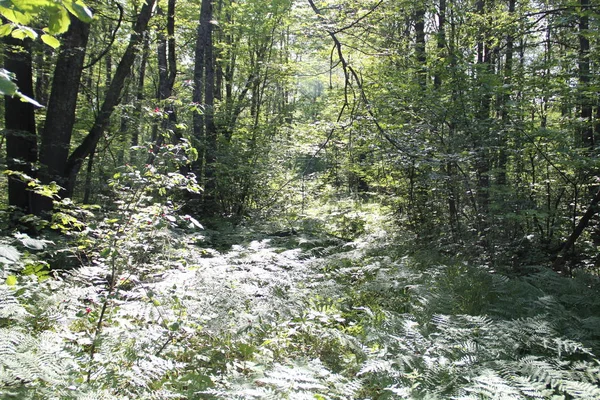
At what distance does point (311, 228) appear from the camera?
855 cm

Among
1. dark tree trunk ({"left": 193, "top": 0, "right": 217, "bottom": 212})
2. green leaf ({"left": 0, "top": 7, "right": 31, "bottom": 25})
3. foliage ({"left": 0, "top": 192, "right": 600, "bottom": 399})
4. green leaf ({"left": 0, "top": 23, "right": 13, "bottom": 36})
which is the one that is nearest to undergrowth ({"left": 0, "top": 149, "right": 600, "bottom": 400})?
foliage ({"left": 0, "top": 192, "right": 600, "bottom": 399})

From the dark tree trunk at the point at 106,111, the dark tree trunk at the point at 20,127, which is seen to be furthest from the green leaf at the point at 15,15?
the dark tree trunk at the point at 20,127

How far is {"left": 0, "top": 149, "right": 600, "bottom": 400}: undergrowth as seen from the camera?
2201mm

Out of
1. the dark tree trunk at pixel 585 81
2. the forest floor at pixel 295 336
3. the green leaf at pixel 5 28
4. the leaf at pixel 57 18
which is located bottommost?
the forest floor at pixel 295 336

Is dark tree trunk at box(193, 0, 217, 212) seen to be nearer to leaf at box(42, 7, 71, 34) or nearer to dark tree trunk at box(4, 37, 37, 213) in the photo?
dark tree trunk at box(4, 37, 37, 213)

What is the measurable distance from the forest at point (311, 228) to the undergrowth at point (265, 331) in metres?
0.03

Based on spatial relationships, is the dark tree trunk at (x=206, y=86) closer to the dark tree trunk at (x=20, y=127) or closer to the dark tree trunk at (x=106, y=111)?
the dark tree trunk at (x=106, y=111)

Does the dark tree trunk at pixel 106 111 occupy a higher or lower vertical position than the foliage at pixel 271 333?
higher

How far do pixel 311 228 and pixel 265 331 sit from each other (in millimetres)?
5356

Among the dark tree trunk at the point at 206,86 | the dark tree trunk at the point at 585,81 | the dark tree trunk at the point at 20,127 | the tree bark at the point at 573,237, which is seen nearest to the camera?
the dark tree trunk at the point at 585,81

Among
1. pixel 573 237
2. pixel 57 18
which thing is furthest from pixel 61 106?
pixel 573 237

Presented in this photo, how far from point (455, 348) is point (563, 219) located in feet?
16.2

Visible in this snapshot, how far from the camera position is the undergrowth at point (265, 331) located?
7.22ft

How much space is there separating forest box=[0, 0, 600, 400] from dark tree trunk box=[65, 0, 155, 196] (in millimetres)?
41
